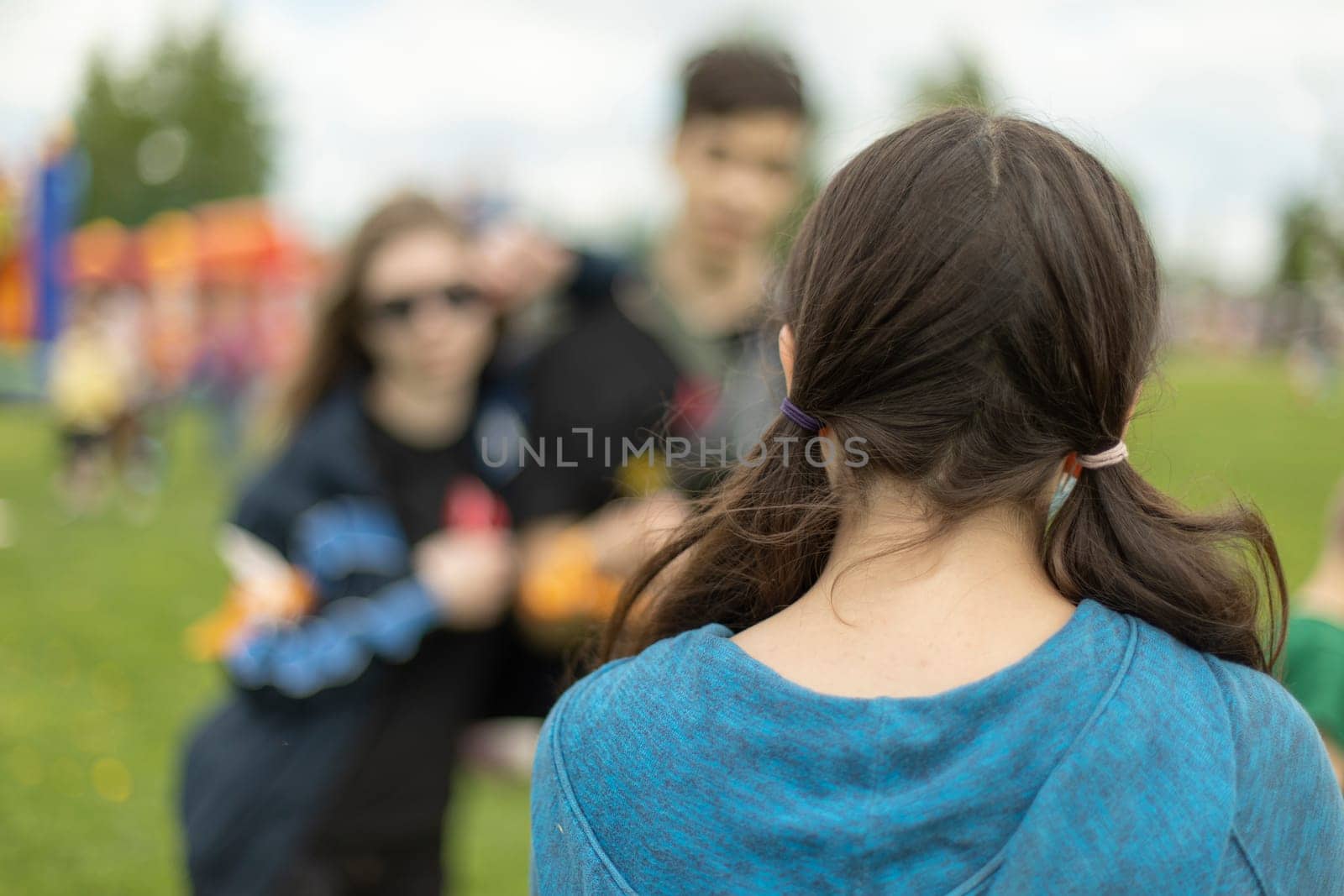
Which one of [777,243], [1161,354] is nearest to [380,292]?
[777,243]

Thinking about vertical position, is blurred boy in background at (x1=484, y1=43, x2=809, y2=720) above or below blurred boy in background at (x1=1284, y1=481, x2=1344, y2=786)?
above

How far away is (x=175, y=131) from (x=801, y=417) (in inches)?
1677

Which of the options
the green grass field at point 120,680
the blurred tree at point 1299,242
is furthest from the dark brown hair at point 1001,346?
the blurred tree at point 1299,242

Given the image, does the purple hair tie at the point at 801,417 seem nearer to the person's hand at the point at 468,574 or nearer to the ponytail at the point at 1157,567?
the ponytail at the point at 1157,567

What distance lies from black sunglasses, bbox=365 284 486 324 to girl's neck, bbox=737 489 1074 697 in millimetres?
1855

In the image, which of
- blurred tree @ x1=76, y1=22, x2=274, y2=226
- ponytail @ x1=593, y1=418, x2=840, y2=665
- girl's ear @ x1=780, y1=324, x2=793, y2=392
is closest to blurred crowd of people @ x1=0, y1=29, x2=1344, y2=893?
ponytail @ x1=593, y1=418, x2=840, y2=665

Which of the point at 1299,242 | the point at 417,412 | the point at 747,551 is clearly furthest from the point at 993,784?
the point at 1299,242

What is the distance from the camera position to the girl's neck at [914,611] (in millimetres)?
1044

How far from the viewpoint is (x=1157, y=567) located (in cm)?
118

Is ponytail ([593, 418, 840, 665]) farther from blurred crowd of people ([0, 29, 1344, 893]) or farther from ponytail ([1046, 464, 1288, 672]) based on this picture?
blurred crowd of people ([0, 29, 1344, 893])

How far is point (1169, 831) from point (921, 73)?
33.2 m

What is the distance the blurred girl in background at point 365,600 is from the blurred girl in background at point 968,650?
145 centimetres

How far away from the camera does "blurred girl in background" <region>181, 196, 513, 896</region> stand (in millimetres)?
→ 2477

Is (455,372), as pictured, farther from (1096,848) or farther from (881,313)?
(1096,848)
